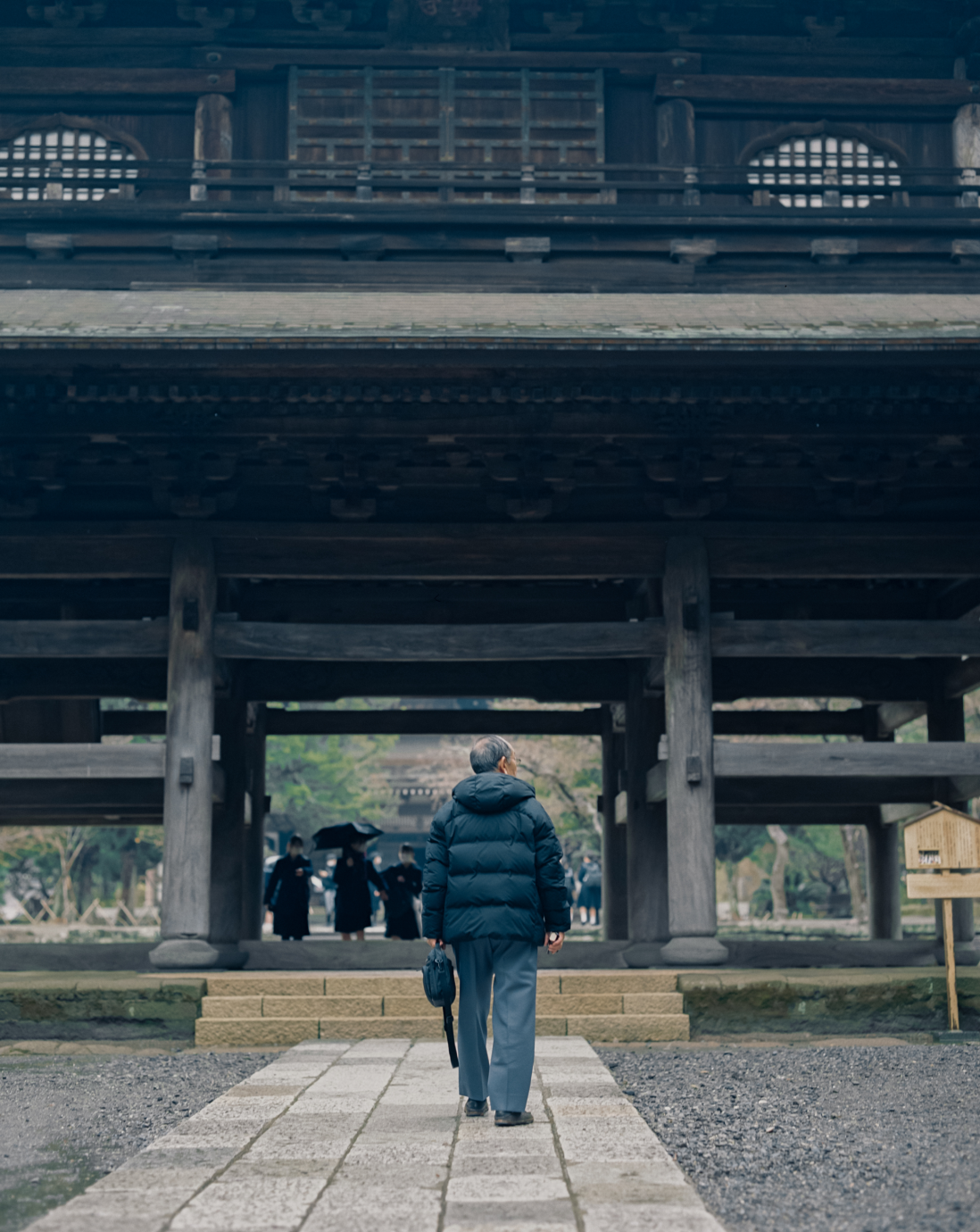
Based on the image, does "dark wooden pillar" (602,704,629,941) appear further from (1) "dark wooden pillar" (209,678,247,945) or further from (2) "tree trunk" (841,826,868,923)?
(2) "tree trunk" (841,826,868,923)

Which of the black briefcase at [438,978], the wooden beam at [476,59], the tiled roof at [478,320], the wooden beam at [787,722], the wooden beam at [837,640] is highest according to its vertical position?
the wooden beam at [476,59]

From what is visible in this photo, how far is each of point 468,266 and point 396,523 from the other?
324 cm

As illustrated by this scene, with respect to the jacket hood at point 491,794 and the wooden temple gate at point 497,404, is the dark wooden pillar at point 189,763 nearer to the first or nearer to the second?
the wooden temple gate at point 497,404

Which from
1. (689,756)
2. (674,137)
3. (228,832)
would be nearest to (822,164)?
(674,137)

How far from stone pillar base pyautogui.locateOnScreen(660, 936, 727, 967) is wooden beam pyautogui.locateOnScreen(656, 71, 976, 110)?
8624mm

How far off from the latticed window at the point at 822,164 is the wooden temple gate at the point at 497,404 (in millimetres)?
47

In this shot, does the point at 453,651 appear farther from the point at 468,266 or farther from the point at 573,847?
the point at 573,847

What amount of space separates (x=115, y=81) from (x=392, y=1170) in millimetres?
12043

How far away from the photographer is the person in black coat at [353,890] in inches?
540

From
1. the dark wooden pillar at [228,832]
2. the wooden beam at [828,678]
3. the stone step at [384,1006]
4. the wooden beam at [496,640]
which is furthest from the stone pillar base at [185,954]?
the wooden beam at [828,678]

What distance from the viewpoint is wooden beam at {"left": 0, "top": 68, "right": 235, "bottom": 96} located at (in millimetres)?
12922

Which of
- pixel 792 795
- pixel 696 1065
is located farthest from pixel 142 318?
pixel 792 795

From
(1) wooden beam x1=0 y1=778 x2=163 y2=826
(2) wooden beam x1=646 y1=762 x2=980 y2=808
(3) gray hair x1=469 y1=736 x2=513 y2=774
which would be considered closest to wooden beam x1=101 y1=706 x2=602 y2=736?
(1) wooden beam x1=0 y1=778 x2=163 y2=826

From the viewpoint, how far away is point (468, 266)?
12.3m
